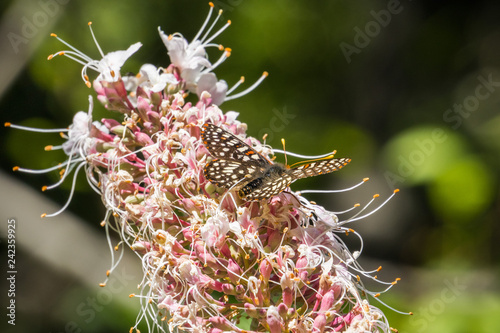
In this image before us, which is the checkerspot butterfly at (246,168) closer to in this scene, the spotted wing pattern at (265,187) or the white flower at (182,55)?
the spotted wing pattern at (265,187)

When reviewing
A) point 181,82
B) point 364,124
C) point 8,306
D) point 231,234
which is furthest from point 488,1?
point 8,306

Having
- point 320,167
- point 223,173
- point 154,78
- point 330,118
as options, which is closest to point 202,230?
point 223,173

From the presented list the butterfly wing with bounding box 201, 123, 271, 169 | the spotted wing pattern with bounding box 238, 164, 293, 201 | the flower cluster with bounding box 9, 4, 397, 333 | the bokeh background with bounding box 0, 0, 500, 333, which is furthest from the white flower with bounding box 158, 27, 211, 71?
the bokeh background with bounding box 0, 0, 500, 333

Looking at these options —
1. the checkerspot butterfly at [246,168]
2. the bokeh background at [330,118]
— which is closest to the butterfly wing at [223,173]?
the checkerspot butterfly at [246,168]

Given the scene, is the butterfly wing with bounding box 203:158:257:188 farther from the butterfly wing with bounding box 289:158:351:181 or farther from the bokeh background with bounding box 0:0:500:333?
the bokeh background with bounding box 0:0:500:333

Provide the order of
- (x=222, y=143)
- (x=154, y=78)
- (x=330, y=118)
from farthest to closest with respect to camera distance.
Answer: (x=330, y=118)
(x=154, y=78)
(x=222, y=143)

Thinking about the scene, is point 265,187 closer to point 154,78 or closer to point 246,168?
point 246,168

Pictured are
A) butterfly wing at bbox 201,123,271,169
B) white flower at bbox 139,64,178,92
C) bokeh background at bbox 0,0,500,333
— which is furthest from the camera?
bokeh background at bbox 0,0,500,333

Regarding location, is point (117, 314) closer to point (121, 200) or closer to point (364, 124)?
point (121, 200)
